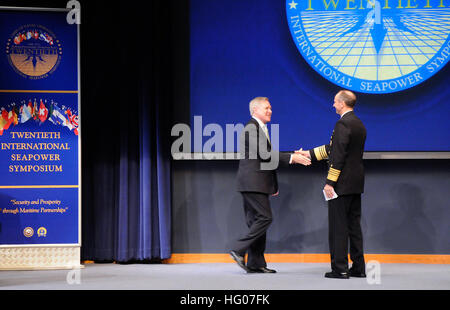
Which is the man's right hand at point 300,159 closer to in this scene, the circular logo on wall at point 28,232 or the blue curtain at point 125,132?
the blue curtain at point 125,132

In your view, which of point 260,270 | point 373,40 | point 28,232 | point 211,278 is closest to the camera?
point 211,278

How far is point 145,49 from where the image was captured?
5.70m

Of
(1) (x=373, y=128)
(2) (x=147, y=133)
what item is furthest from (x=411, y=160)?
(2) (x=147, y=133)

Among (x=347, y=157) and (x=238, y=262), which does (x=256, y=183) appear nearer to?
(x=238, y=262)

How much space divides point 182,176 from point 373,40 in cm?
226

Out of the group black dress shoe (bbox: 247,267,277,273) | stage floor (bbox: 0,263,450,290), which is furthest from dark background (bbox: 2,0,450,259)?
black dress shoe (bbox: 247,267,277,273)

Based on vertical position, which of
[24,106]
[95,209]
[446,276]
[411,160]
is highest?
[24,106]

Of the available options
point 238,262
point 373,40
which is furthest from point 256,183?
point 373,40

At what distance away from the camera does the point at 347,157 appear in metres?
4.70

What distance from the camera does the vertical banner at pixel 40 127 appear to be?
5.37m

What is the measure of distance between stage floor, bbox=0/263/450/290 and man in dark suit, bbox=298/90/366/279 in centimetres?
19

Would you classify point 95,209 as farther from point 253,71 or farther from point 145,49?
point 253,71

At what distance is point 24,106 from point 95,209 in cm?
118

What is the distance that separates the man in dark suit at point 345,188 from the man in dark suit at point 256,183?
54 centimetres
